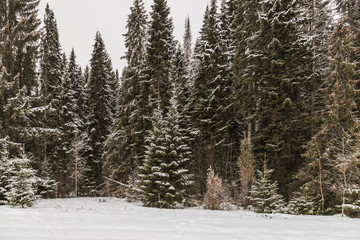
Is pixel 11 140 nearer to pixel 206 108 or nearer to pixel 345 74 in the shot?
pixel 206 108

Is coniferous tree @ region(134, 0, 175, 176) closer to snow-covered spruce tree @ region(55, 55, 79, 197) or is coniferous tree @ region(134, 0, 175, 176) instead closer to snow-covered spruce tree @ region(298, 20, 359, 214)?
snow-covered spruce tree @ region(55, 55, 79, 197)

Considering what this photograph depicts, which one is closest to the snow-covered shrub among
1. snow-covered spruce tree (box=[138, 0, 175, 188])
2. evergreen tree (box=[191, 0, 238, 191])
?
evergreen tree (box=[191, 0, 238, 191])

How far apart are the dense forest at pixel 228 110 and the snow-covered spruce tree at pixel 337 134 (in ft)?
0.18

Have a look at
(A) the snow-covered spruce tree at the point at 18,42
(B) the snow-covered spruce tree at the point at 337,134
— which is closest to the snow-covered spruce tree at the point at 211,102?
(B) the snow-covered spruce tree at the point at 337,134

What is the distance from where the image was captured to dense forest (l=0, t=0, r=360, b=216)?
10812mm

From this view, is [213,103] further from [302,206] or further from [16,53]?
[16,53]

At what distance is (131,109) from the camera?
1991 cm

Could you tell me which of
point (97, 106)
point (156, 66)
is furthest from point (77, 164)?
point (156, 66)

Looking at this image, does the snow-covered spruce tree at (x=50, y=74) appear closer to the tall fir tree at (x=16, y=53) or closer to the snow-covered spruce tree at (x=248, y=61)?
the tall fir tree at (x=16, y=53)

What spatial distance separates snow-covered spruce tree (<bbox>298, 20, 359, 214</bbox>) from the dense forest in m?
0.06

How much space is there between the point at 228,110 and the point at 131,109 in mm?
8057

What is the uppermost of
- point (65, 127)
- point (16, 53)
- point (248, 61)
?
point (16, 53)

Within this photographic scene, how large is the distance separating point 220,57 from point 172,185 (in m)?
10.7

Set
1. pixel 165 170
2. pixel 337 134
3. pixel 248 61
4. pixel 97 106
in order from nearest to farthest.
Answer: pixel 337 134
pixel 165 170
pixel 248 61
pixel 97 106
